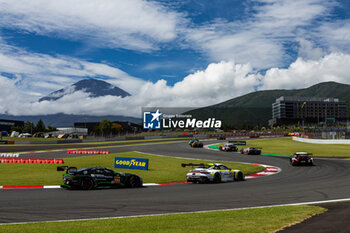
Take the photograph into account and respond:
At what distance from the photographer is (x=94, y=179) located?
59.6 feet

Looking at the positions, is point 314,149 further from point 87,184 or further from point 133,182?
point 87,184

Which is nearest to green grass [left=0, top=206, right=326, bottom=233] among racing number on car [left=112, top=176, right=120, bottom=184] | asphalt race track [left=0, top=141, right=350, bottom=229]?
asphalt race track [left=0, top=141, right=350, bottom=229]

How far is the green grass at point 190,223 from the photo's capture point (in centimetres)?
834

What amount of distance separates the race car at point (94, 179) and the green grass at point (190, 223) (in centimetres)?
847

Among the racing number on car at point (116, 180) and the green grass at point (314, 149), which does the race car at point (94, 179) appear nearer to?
the racing number on car at point (116, 180)

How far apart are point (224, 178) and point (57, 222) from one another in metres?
14.2

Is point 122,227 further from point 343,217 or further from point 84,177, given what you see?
point 84,177

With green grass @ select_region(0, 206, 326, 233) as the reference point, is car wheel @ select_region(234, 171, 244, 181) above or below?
below

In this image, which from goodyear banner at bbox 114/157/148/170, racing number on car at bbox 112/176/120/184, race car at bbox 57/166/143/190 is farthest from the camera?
goodyear banner at bbox 114/157/148/170

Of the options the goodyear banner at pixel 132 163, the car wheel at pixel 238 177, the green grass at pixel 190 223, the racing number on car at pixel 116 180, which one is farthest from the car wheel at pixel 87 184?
the goodyear banner at pixel 132 163

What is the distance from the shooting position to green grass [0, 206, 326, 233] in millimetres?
8336

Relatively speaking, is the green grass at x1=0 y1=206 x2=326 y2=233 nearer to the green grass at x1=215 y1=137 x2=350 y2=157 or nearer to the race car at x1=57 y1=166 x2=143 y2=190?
the race car at x1=57 y1=166 x2=143 y2=190

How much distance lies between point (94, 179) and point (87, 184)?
470 millimetres

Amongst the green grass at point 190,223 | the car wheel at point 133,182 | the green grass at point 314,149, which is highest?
the green grass at point 190,223
